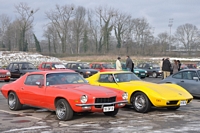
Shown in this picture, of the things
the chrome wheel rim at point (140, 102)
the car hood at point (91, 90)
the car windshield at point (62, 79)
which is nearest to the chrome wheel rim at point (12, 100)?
the car windshield at point (62, 79)

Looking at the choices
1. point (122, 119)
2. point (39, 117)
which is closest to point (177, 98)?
point (122, 119)

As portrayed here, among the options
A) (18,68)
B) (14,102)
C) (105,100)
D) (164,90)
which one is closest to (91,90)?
(105,100)

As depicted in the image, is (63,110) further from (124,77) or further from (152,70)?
(152,70)

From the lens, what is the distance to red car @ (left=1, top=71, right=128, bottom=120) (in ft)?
27.9

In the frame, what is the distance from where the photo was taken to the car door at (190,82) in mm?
13727

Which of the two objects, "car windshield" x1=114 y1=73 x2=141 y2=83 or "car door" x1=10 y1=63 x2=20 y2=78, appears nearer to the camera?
"car windshield" x1=114 y1=73 x2=141 y2=83

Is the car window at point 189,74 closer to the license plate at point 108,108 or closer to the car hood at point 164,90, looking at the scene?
the car hood at point 164,90

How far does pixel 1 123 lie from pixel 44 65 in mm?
19190

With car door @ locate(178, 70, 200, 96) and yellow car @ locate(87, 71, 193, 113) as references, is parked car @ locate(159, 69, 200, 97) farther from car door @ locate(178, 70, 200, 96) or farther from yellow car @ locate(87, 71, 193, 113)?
yellow car @ locate(87, 71, 193, 113)

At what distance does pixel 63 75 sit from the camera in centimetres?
997

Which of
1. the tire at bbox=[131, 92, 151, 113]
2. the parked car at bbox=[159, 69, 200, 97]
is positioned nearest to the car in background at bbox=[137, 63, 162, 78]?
the parked car at bbox=[159, 69, 200, 97]

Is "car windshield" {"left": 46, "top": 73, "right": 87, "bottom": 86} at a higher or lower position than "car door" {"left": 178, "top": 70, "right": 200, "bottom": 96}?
higher

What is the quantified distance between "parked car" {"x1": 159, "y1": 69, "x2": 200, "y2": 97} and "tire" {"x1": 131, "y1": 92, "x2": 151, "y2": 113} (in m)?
4.17

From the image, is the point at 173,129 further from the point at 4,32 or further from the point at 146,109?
the point at 4,32
